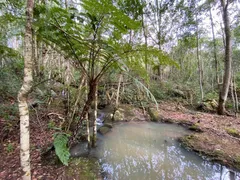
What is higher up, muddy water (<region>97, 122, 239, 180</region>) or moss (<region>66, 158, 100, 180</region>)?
moss (<region>66, 158, 100, 180</region>)

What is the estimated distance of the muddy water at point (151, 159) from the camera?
260 centimetres

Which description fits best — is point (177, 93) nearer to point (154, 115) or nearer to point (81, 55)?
point (154, 115)

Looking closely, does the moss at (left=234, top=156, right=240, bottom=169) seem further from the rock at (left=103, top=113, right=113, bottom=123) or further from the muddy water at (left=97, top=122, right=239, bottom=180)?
the rock at (left=103, top=113, right=113, bottom=123)

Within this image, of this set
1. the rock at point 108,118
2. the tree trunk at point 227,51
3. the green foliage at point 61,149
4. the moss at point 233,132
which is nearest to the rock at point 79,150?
the green foliage at point 61,149

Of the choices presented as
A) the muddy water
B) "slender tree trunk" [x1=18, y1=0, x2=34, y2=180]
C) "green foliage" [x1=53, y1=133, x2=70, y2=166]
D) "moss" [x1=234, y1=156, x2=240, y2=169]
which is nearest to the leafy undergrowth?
"green foliage" [x1=53, y1=133, x2=70, y2=166]

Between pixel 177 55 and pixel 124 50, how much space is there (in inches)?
595

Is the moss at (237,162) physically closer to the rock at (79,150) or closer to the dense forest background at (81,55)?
the dense forest background at (81,55)

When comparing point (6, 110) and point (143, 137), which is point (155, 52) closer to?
point (143, 137)

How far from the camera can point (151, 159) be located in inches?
125

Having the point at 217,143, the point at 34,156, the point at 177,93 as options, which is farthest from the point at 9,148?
the point at 177,93

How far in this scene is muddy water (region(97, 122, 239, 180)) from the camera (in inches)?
102

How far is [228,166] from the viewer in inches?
110

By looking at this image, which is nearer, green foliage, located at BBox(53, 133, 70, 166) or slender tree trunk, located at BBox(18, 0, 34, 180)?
slender tree trunk, located at BBox(18, 0, 34, 180)

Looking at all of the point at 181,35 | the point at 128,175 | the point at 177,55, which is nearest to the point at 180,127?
the point at 128,175
